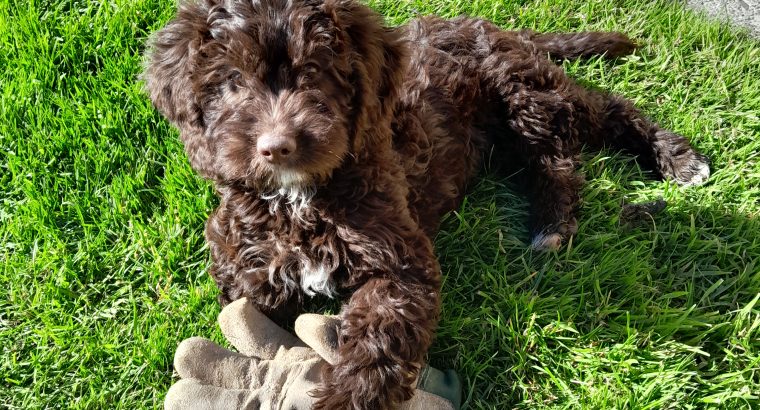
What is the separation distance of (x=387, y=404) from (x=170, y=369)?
1.03 metres

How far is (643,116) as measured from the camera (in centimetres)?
380

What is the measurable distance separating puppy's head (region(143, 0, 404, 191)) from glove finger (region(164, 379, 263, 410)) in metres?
0.76

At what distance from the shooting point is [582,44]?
13.1ft

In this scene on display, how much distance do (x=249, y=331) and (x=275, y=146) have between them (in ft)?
2.71

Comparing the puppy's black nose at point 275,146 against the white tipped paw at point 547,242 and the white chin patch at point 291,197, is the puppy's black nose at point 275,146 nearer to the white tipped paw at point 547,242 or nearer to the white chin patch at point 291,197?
the white chin patch at point 291,197

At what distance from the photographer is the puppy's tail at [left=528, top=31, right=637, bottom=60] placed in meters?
3.99

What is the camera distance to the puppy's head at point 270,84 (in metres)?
2.32

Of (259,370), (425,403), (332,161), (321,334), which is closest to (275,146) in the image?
(332,161)

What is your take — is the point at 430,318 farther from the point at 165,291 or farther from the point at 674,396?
the point at 165,291

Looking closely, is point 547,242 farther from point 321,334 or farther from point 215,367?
point 215,367

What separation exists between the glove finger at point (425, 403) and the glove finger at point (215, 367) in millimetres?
530

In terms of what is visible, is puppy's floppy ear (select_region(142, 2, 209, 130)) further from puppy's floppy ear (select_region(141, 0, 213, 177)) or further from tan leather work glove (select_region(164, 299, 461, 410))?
tan leather work glove (select_region(164, 299, 461, 410))

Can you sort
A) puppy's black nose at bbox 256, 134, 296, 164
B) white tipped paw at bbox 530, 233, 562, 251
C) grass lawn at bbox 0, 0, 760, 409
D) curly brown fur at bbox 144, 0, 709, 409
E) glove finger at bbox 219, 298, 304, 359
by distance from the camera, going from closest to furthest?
puppy's black nose at bbox 256, 134, 296, 164 → curly brown fur at bbox 144, 0, 709, 409 → glove finger at bbox 219, 298, 304, 359 → grass lawn at bbox 0, 0, 760, 409 → white tipped paw at bbox 530, 233, 562, 251

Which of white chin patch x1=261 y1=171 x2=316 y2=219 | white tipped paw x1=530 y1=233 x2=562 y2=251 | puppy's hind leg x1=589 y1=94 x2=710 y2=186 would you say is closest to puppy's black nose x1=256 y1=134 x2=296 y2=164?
white chin patch x1=261 y1=171 x2=316 y2=219
